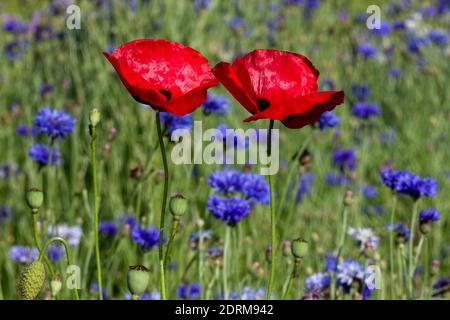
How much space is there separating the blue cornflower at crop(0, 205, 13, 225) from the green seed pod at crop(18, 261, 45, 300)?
1.33m

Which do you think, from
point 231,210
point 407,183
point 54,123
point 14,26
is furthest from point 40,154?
point 14,26

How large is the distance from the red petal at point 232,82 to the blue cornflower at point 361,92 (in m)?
2.04

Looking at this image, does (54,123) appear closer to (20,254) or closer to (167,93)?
(20,254)

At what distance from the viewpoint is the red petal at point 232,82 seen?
740mm

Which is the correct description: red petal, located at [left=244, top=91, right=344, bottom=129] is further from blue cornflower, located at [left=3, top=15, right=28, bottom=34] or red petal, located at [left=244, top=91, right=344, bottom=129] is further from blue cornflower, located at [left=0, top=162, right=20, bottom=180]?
blue cornflower, located at [left=3, top=15, right=28, bottom=34]

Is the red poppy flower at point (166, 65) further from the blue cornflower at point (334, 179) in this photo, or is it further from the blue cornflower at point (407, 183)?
the blue cornflower at point (334, 179)

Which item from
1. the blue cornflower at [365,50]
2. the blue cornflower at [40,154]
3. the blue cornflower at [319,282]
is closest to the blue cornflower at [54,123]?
the blue cornflower at [40,154]

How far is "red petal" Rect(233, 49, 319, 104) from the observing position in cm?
79

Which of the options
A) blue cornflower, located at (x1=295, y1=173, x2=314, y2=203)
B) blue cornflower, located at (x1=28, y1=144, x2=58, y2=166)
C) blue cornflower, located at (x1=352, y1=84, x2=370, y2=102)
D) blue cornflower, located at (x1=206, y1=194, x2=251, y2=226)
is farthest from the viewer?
blue cornflower, located at (x1=352, y1=84, x2=370, y2=102)

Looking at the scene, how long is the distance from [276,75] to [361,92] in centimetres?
202

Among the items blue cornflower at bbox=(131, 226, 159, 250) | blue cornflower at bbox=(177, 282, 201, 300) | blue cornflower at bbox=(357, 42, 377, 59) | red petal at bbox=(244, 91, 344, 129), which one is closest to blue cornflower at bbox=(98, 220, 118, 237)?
blue cornflower at bbox=(177, 282, 201, 300)

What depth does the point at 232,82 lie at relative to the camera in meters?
0.75

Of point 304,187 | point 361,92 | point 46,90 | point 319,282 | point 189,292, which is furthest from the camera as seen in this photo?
point 361,92
